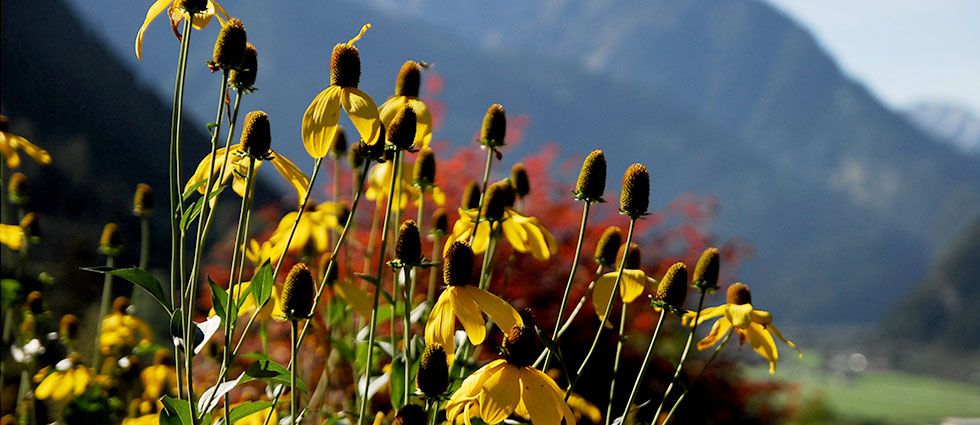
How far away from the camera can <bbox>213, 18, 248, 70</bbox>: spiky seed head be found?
0.77 m

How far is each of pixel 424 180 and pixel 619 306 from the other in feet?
4.82

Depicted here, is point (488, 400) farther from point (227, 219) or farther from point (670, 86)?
point (670, 86)

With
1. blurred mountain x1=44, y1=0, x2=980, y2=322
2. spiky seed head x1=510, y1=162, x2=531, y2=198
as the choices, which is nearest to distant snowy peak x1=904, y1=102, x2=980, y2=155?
blurred mountain x1=44, y1=0, x2=980, y2=322

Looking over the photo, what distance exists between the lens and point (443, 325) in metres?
0.87

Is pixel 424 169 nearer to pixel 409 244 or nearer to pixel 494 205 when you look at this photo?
pixel 494 205

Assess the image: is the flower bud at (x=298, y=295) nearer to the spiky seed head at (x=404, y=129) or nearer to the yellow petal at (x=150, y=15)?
the spiky seed head at (x=404, y=129)

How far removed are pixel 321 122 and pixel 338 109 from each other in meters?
0.03

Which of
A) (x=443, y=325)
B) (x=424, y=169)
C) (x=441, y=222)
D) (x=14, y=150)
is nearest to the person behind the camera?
(x=443, y=325)

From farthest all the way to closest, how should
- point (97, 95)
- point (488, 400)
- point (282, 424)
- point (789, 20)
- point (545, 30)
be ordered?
point (545, 30), point (789, 20), point (97, 95), point (282, 424), point (488, 400)

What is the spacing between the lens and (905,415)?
12.8 m

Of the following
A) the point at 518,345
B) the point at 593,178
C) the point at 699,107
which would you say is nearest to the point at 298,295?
the point at 518,345

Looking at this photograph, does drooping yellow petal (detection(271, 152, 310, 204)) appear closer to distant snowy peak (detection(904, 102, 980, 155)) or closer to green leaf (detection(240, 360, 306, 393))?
green leaf (detection(240, 360, 306, 393))

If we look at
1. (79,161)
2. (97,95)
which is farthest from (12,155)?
(97,95)

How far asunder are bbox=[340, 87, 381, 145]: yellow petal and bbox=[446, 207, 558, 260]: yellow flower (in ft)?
1.19
